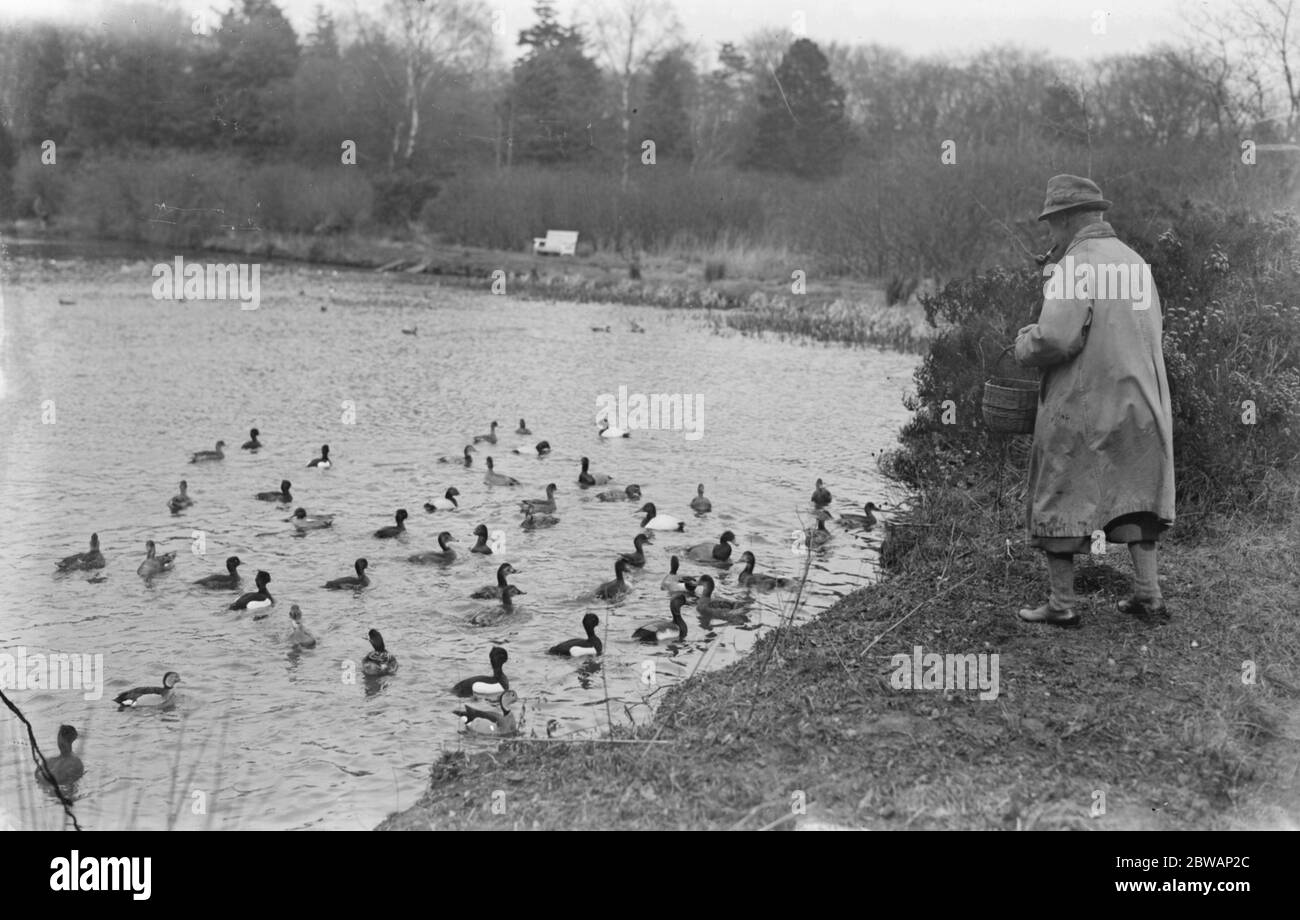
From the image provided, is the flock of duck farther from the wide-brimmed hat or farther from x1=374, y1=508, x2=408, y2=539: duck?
the wide-brimmed hat

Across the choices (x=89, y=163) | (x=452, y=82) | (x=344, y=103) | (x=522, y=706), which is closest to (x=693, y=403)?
(x=522, y=706)

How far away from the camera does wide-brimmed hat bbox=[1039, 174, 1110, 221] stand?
287 inches

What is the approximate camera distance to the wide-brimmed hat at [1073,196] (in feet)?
23.9

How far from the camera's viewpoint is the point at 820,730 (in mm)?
6383

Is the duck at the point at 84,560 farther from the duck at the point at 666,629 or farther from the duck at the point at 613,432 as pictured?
the duck at the point at 613,432

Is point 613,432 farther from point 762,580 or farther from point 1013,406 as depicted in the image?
point 1013,406

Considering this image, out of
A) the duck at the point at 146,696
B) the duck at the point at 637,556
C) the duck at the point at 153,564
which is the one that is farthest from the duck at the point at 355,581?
the duck at the point at 146,696

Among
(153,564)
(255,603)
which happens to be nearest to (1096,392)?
(255,603)

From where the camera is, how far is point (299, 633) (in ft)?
33.4

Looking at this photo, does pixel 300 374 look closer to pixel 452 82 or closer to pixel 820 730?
pixel 820 730

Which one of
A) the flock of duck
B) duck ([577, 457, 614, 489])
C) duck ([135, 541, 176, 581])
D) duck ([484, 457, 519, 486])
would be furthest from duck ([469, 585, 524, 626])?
duck ([484, 457, 519, 486])

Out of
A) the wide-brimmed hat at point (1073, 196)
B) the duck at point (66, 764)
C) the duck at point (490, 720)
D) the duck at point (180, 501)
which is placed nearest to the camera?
the wide-brimmed hat at point (1073, 196)

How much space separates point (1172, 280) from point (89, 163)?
108ft

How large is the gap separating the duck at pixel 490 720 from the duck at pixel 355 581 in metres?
3.58
